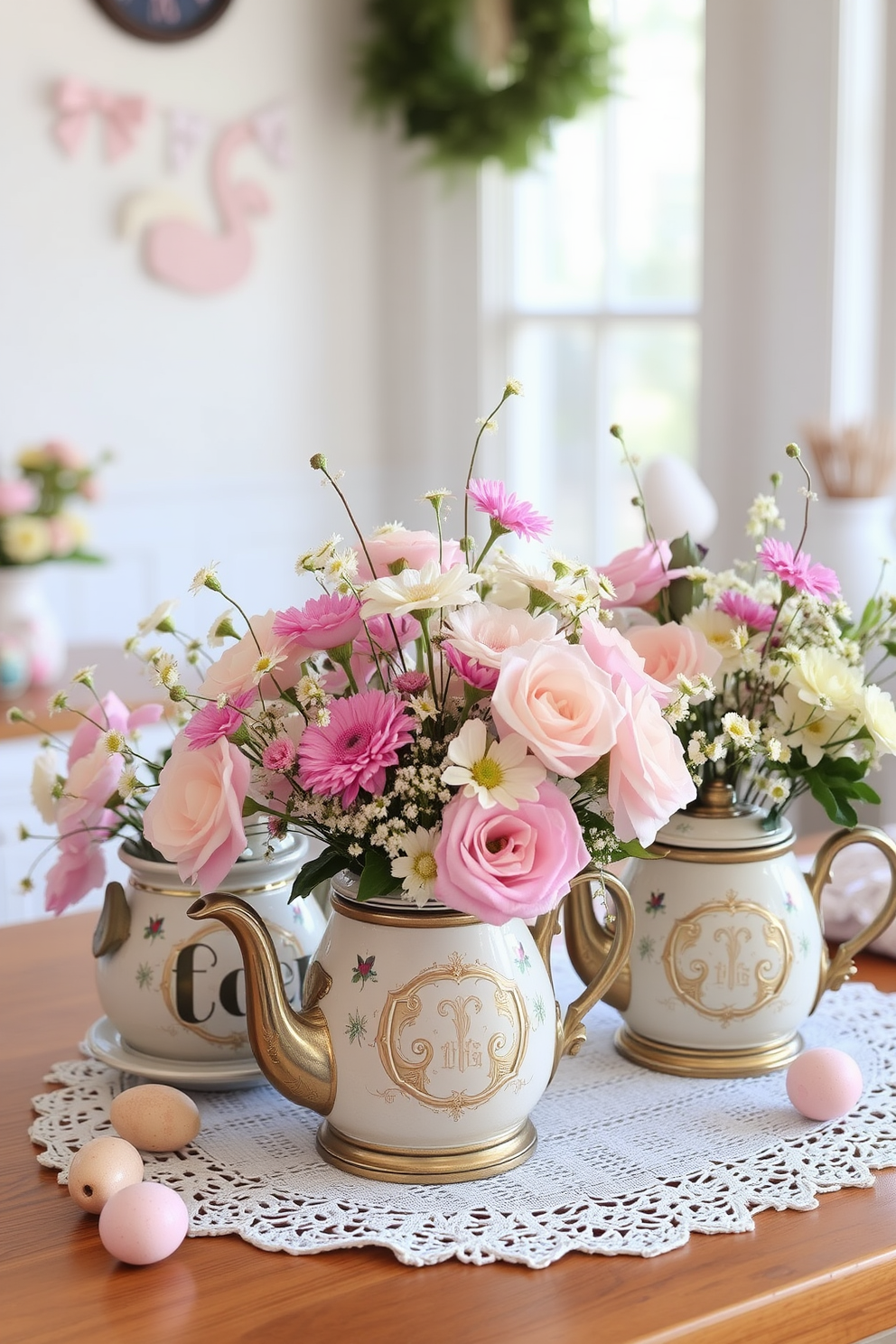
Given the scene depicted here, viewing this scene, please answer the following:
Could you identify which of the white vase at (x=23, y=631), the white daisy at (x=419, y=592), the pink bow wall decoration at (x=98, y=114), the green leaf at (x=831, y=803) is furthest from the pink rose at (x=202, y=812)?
the pink bow wall decoration at (x=98, y=114)

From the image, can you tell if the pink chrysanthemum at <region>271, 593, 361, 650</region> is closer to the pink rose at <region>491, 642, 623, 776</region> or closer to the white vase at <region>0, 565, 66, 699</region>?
the pink rose at <region>491, 642, 623, 776</region>

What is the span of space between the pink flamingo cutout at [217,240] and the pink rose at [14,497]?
80cm

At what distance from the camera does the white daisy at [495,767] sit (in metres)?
0.74

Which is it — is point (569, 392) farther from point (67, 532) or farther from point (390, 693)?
point (390, 693)

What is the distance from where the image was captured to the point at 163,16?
2955mm

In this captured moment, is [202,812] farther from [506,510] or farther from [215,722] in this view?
[506,510]

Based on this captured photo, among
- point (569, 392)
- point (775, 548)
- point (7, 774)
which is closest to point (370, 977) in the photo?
point (775, 548)

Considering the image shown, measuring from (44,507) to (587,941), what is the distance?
182cm

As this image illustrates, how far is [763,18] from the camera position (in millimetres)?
2430

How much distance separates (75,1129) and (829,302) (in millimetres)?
1884

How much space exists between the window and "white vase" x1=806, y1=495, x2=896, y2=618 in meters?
0.72

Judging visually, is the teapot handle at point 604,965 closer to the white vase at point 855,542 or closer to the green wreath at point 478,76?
the white vase at point 855,542

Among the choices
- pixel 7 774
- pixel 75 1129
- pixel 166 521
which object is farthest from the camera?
pixel 166 521

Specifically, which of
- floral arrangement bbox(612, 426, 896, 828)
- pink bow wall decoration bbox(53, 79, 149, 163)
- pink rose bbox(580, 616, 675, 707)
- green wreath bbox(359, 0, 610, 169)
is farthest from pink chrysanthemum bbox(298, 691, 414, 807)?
pink bow wall decoration bbox(53, 79, 149, 163)
